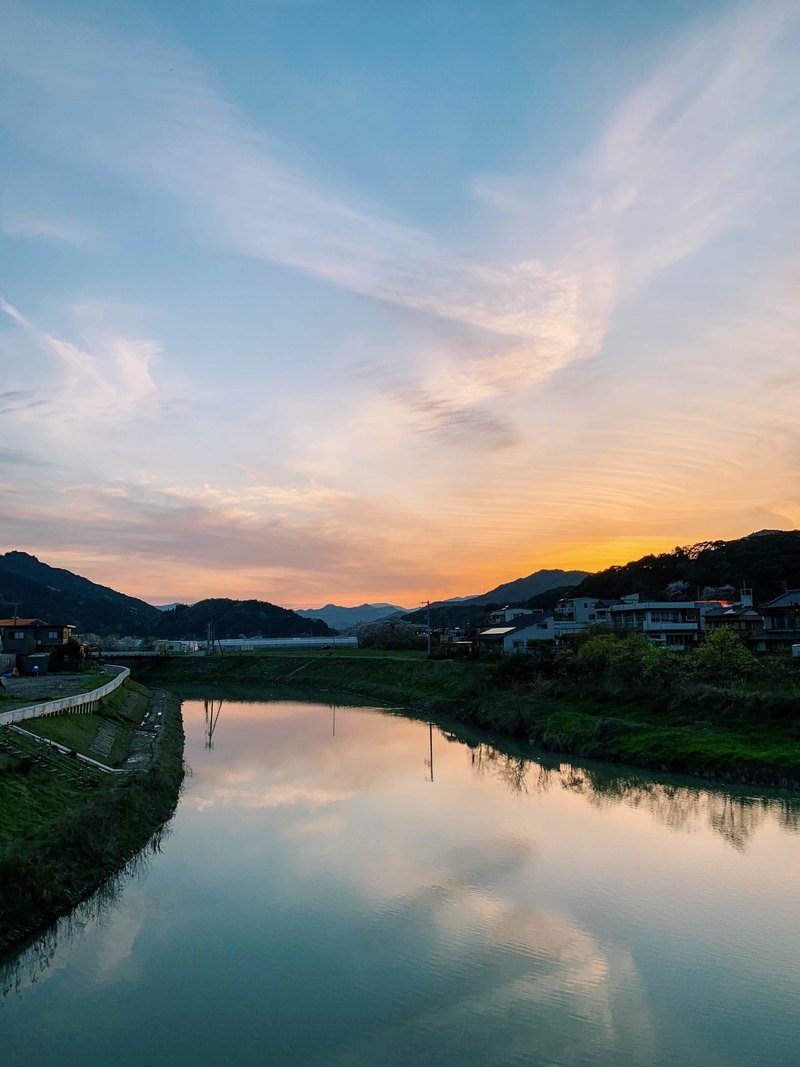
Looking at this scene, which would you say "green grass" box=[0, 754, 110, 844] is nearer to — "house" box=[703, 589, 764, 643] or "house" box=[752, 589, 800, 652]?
"house" box=[752, 589, 800, 652]

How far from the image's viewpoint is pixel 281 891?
17.0m

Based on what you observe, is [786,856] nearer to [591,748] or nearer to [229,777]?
[591,748]

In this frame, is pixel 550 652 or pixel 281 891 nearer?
pixel 281 891

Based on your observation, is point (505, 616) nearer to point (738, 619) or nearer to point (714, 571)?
point (714, 571)

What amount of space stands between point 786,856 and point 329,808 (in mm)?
13431

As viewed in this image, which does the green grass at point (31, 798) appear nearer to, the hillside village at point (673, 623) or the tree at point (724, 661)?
the tree at point (724, 661)

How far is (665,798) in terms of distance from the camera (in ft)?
82.9

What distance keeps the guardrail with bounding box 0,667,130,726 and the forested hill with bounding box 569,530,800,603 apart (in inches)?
2556

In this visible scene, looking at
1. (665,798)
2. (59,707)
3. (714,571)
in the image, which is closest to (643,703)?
(665,798)

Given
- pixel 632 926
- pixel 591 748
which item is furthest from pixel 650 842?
pixel 591 748

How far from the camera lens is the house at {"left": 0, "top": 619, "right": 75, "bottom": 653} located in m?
64.7

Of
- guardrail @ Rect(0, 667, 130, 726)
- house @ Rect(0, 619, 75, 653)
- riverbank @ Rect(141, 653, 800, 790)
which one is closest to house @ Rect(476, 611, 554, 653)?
riverbank @ Rect(141, 653, 800, 790)

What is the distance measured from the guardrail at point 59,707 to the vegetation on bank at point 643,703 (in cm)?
2046

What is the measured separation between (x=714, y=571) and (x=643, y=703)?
58.8m
